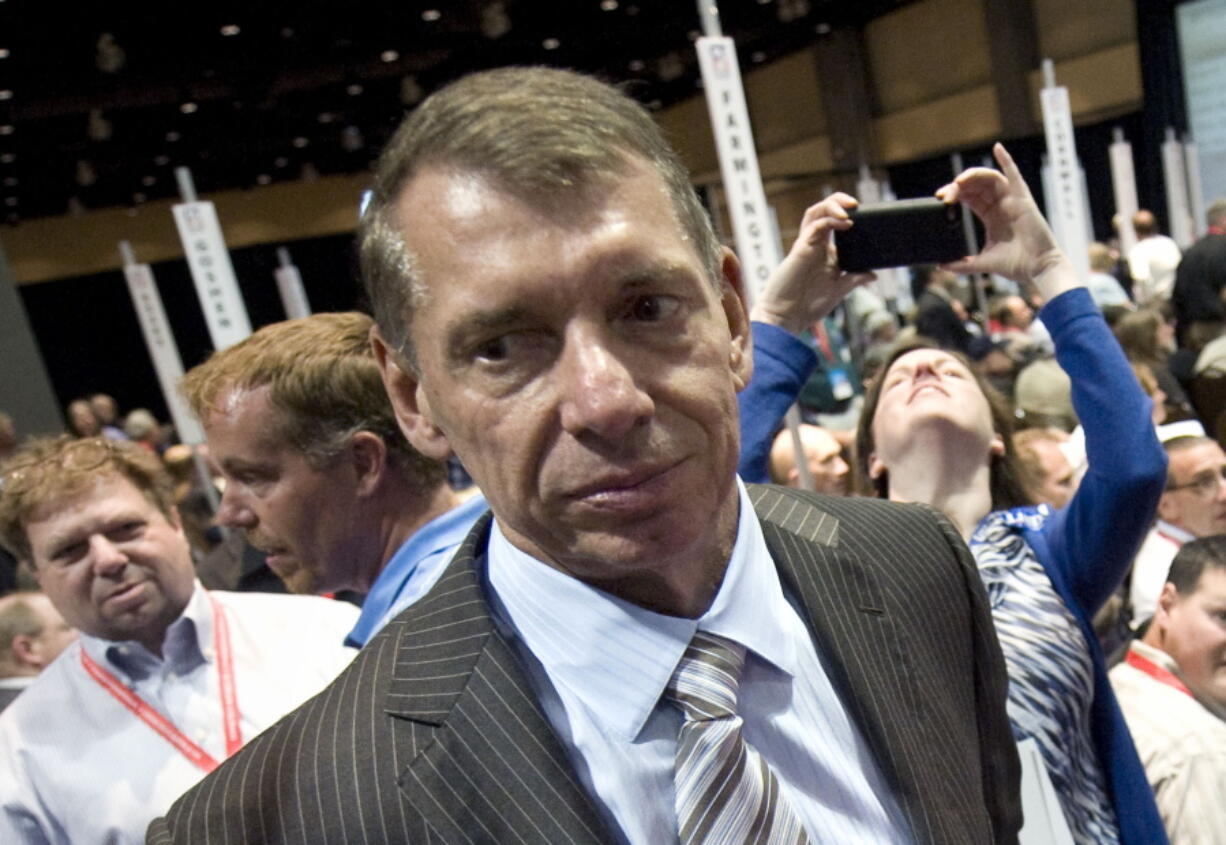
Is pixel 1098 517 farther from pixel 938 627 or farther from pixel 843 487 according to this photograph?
pixel 843 487

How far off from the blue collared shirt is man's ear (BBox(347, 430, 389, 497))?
14cm

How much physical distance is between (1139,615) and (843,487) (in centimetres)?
88

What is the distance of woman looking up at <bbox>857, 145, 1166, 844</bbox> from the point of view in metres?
1.46

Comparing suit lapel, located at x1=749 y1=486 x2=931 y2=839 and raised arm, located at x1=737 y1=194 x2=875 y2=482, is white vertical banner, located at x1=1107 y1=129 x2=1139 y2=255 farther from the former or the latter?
suit lapel, located at x1=749 y1=486 x2=931 y2=839

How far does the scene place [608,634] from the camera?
0.86 m

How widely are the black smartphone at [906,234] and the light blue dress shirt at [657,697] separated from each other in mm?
715

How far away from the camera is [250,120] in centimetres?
1466

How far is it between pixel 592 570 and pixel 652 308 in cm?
21

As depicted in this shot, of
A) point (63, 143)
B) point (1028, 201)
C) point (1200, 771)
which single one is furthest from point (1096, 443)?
point (63, 143)

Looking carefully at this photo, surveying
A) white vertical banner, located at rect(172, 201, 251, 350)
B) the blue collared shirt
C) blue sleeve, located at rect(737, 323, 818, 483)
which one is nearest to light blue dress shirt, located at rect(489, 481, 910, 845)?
the blue collared shirt

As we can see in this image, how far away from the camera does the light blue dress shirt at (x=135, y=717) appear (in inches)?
61.7

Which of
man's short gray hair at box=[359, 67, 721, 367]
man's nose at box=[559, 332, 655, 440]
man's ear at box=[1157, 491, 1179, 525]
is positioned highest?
man's short gray hair at box=[359, 67, 721, 367]

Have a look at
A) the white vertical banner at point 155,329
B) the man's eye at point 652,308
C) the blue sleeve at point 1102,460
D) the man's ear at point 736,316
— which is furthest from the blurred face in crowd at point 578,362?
the white vertical banner at point 155,329

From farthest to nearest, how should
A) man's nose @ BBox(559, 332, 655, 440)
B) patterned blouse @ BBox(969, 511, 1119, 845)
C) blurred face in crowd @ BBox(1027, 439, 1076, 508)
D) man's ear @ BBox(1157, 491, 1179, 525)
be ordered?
man's ear @ BBox(1157, 491, 1179, 525) → blurred face in crowd @ BBox(1027, 439, 1076, 508) → patterned blouse @ BBox(969, 511, 1119, 845) → man's nose @ BBox(559, 332, 655, 440)
